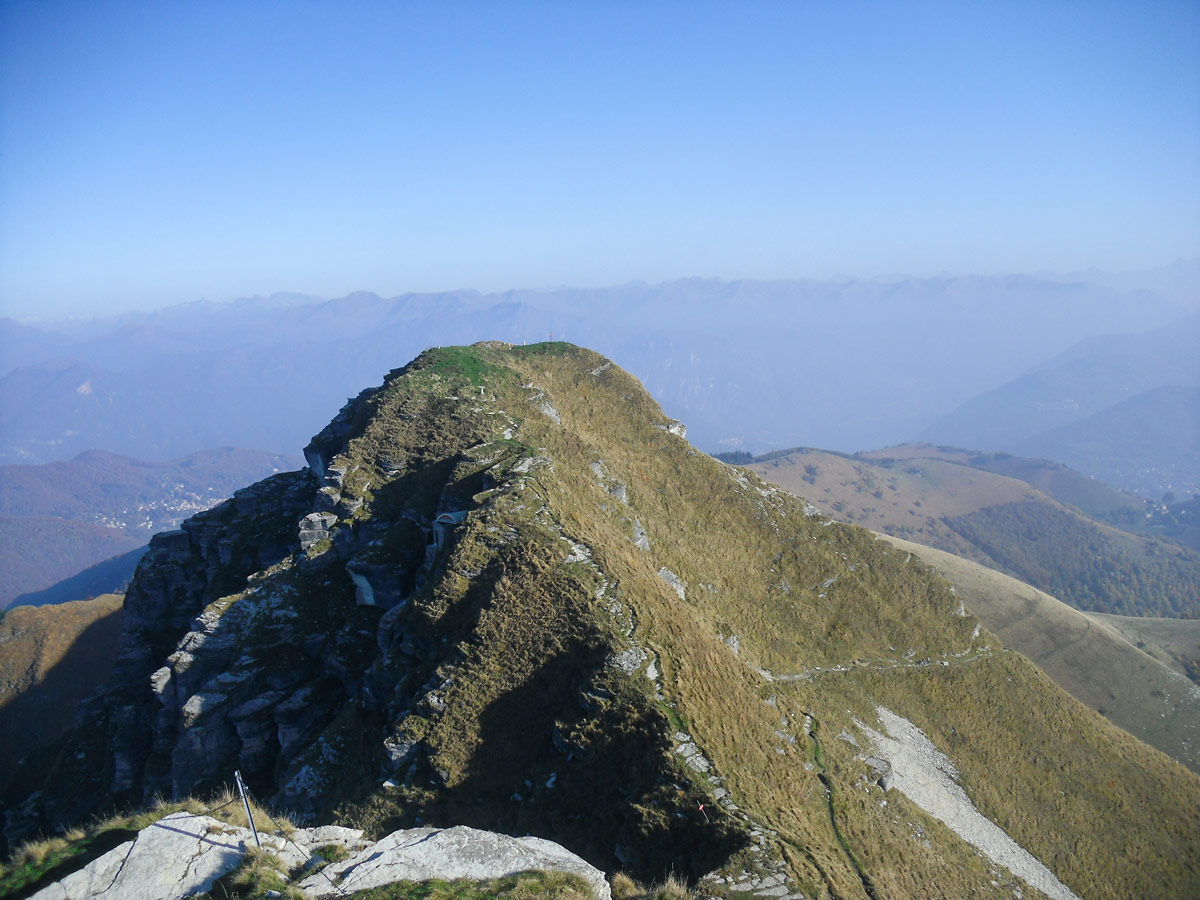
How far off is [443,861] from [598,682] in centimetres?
980

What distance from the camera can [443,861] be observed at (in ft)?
55.1

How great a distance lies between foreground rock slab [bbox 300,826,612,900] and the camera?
15711 millimetres

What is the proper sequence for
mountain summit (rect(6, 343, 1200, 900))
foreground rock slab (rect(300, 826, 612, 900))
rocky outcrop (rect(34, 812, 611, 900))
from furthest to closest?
1. mountain summit (rect(6, 343, 1200, 900))
2. foreground rock slab (rect(300, 826, 612, 900))
3. rocky outcrop (rect(34, 812, 611, 900))

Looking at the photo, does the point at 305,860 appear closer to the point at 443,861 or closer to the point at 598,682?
→ the point at 443,861

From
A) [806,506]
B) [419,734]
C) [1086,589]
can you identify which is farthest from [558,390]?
[1086,589]

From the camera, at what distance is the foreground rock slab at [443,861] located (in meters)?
15.7

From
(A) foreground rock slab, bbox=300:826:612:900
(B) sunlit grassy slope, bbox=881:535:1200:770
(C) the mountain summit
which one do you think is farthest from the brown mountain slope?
(B) sunlit grassy slope, bbox=881:535:1200:770

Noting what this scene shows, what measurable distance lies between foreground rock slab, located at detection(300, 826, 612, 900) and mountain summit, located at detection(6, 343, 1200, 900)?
4.34 metres

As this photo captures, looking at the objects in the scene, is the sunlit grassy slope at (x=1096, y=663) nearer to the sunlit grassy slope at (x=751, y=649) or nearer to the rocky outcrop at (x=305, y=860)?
the sunlit grassy slope at (x=751, y=649)

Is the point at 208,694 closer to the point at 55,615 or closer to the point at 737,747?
the point at 737,747

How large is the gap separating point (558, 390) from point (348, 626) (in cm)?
2984

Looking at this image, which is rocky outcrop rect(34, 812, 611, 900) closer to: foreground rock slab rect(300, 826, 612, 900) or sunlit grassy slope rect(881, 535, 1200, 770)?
foreground rock slab rect(300, 826, 612, 900)

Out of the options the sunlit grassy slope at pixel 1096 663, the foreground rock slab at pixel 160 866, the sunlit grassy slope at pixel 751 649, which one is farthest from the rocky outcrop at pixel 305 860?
the sunlit grassy slope at pixel 1096 663

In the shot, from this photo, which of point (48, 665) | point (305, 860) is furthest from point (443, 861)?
Answer: point (48, 665)
